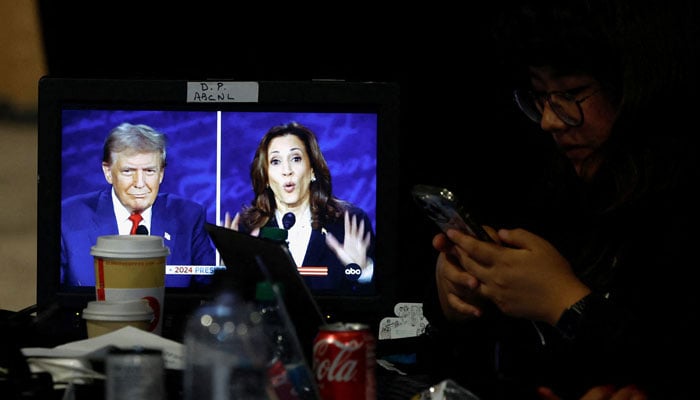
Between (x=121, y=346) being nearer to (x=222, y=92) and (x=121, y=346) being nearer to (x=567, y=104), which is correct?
A: (x=222, y=92)

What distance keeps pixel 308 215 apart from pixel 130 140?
40 cm

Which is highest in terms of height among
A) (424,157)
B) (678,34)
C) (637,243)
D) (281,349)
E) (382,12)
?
(382,12)

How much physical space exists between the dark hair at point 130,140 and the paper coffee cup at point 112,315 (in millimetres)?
418

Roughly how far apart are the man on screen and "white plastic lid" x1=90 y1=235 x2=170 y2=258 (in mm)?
207

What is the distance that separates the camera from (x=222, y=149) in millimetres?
1895

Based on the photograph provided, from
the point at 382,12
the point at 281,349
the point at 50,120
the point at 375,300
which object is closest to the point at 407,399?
the point at 281,349

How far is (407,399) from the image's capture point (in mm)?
1451

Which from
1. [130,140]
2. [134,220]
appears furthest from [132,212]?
[130,140]

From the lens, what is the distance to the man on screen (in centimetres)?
188

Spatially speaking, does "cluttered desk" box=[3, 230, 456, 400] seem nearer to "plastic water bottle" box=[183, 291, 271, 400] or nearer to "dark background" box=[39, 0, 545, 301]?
"plastic water bottle" box=[183, 291, 271, 400]

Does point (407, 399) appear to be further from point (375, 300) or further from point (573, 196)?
point (573, 196)

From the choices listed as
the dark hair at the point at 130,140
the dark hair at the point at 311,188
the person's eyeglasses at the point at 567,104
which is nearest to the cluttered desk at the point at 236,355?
the dark hair at the point at 311,188

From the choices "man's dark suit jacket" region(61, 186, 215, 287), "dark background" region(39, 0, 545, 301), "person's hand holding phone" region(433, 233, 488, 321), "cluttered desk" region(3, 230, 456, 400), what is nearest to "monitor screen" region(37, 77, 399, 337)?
"man's dark suit jacket" region(61, 186, 215, 287)

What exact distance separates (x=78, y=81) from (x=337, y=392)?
1.04 m
